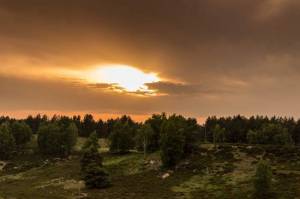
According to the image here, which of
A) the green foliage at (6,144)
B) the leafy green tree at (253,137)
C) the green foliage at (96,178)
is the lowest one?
the green foliage at (96,178)

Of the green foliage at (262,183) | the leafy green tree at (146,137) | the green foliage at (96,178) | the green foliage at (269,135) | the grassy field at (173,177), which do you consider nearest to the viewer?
the green foliage at (262,183)

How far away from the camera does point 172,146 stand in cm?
9475

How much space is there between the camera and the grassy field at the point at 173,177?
71000 millimetres

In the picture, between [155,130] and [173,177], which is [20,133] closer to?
[155,130]

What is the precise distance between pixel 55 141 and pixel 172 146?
214ft

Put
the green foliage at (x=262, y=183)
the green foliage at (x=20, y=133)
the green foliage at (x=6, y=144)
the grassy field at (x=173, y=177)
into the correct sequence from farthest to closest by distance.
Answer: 1. the green foliage at (x=20, y=133)
2. the green foliage at (x=6, y=144)
3. the grassy field at (x=173, y=177)
4. the green foliage at (x=262, y=183)

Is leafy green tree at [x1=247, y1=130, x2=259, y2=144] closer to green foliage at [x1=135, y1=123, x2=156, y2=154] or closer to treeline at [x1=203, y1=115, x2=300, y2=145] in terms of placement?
treeline at [x1=203, y1=115, x2=300, y2=145]

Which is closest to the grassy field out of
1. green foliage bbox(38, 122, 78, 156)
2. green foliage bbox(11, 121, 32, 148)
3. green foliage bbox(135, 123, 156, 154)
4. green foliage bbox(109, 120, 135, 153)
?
green foliage bbox(135, 123, 156, 154)

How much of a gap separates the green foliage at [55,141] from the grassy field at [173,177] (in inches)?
963

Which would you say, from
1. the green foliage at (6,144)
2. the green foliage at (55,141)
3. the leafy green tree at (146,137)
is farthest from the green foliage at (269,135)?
the green foliage at (6,144)

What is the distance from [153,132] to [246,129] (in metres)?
67.6

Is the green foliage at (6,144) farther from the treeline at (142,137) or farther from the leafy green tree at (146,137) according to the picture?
the leafy green tree at (146,137)

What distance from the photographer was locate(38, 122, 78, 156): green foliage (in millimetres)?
143000

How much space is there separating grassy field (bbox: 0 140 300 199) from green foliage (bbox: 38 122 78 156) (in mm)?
24453
